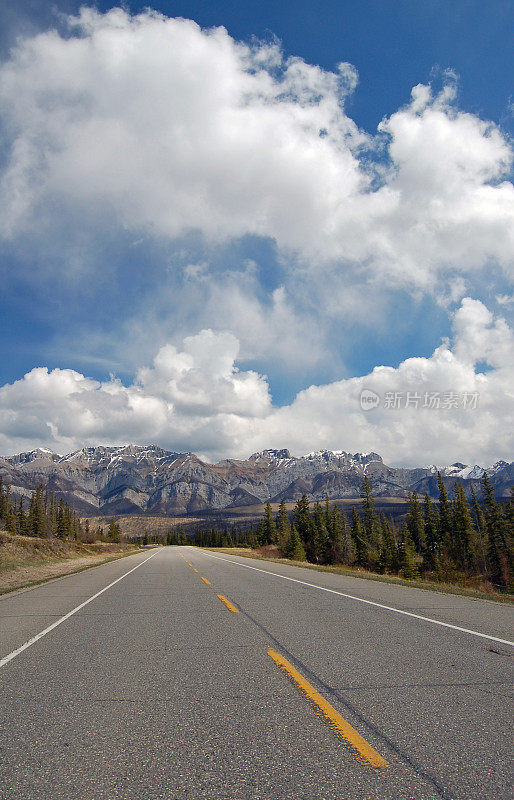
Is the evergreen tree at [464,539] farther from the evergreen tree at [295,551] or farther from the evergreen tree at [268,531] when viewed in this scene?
the evergreen tree at [268,531]

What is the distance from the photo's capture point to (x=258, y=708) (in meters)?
4.55

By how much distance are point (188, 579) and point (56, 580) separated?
231 inches

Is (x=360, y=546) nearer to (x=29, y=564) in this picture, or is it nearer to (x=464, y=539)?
(x=464, y=539)

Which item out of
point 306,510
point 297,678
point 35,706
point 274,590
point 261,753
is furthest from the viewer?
point 306,510

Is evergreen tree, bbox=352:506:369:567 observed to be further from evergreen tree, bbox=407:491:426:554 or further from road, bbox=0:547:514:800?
road, bbox=0:547:514:800

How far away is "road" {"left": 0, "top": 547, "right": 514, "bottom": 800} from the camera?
3256 millimetres

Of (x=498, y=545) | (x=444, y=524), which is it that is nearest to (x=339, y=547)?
(x=444, y=524)

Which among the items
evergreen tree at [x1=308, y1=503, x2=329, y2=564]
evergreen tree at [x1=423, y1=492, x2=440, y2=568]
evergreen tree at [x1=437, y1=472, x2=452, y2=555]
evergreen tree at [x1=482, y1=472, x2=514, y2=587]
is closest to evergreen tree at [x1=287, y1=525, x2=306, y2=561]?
evergreen tree at [x1=308, y1=503, x2=329, y2=564]

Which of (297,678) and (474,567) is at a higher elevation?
(297,678)

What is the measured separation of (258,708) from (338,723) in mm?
853

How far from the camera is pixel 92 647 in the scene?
285 inches

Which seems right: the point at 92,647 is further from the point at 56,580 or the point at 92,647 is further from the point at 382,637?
the point at 56,580

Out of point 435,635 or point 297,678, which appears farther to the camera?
point 435,635

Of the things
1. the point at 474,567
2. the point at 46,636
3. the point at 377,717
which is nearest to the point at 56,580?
the point at 46,636
